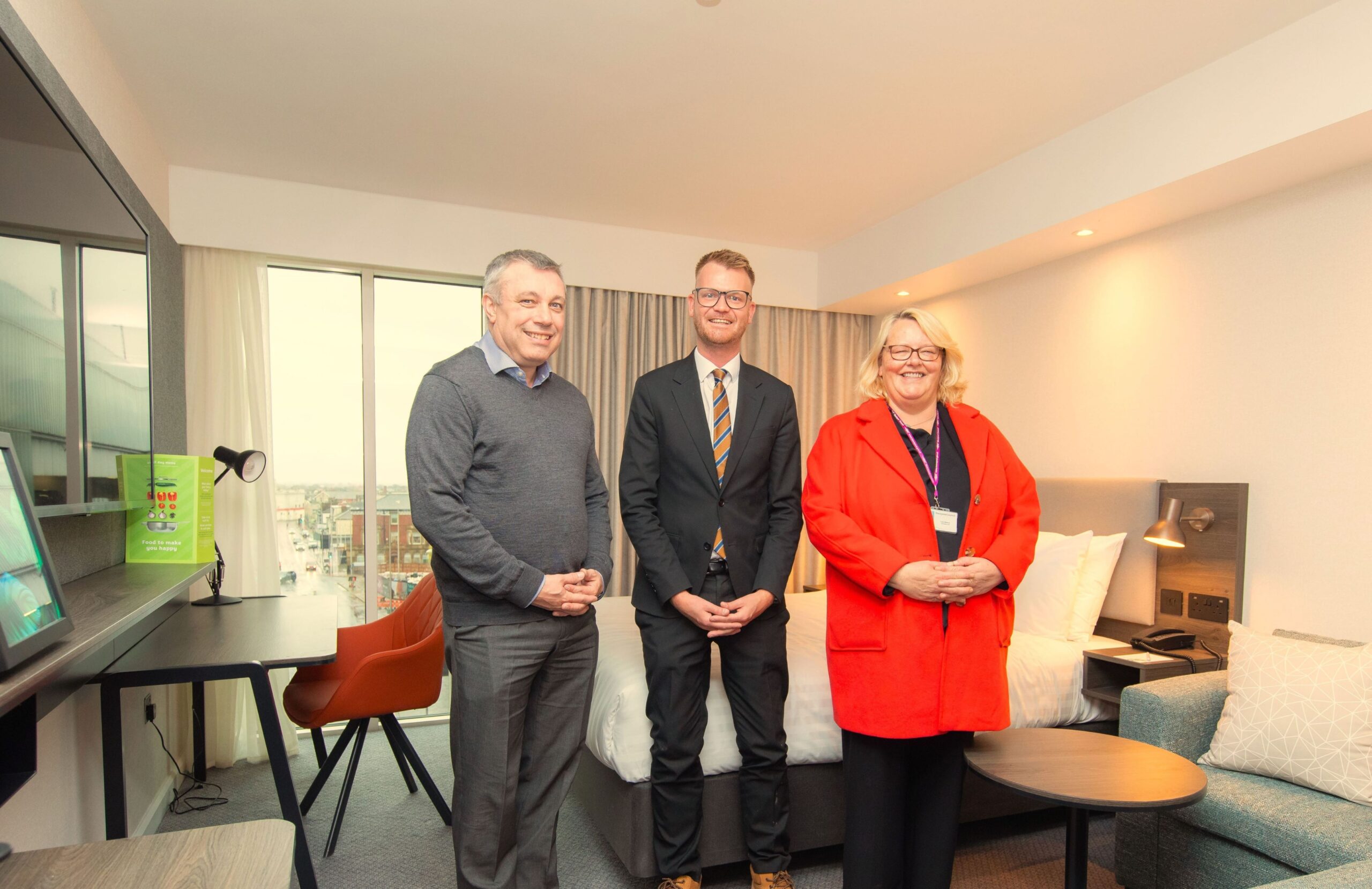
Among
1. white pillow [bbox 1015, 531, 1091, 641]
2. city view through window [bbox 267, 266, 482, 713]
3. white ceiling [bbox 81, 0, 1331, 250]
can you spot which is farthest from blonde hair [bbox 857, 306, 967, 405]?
city view through window [bbox 267, 266, 482, 713]

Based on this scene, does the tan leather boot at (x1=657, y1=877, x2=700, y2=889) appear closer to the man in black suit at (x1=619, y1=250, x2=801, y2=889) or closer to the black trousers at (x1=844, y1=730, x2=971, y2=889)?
the man in black suit at (x1=619, y1=250, x2=801, y2=889)

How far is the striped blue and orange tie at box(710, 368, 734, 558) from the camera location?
2.23 metres

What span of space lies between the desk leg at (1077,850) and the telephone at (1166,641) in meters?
1.31

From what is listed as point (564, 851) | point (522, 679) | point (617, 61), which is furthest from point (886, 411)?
point (564, 851)

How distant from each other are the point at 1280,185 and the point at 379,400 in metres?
4.22

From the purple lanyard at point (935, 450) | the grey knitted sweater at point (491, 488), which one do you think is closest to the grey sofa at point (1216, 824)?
the purple lanyard at point (935, 450)

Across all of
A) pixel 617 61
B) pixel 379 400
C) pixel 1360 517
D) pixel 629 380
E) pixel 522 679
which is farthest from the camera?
pixel 629 380

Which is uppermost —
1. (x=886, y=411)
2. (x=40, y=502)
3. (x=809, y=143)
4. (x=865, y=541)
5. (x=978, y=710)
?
(x=809, y=143)

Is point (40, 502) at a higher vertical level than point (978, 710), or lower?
higher

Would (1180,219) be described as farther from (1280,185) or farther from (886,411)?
(886,411)

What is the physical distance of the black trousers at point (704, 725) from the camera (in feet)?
7.27

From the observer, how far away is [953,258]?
400cm

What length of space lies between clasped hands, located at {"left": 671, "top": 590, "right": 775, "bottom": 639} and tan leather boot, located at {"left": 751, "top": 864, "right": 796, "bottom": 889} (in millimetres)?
693

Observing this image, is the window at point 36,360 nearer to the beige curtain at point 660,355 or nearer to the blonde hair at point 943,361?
the blonde hair at point 943,361
